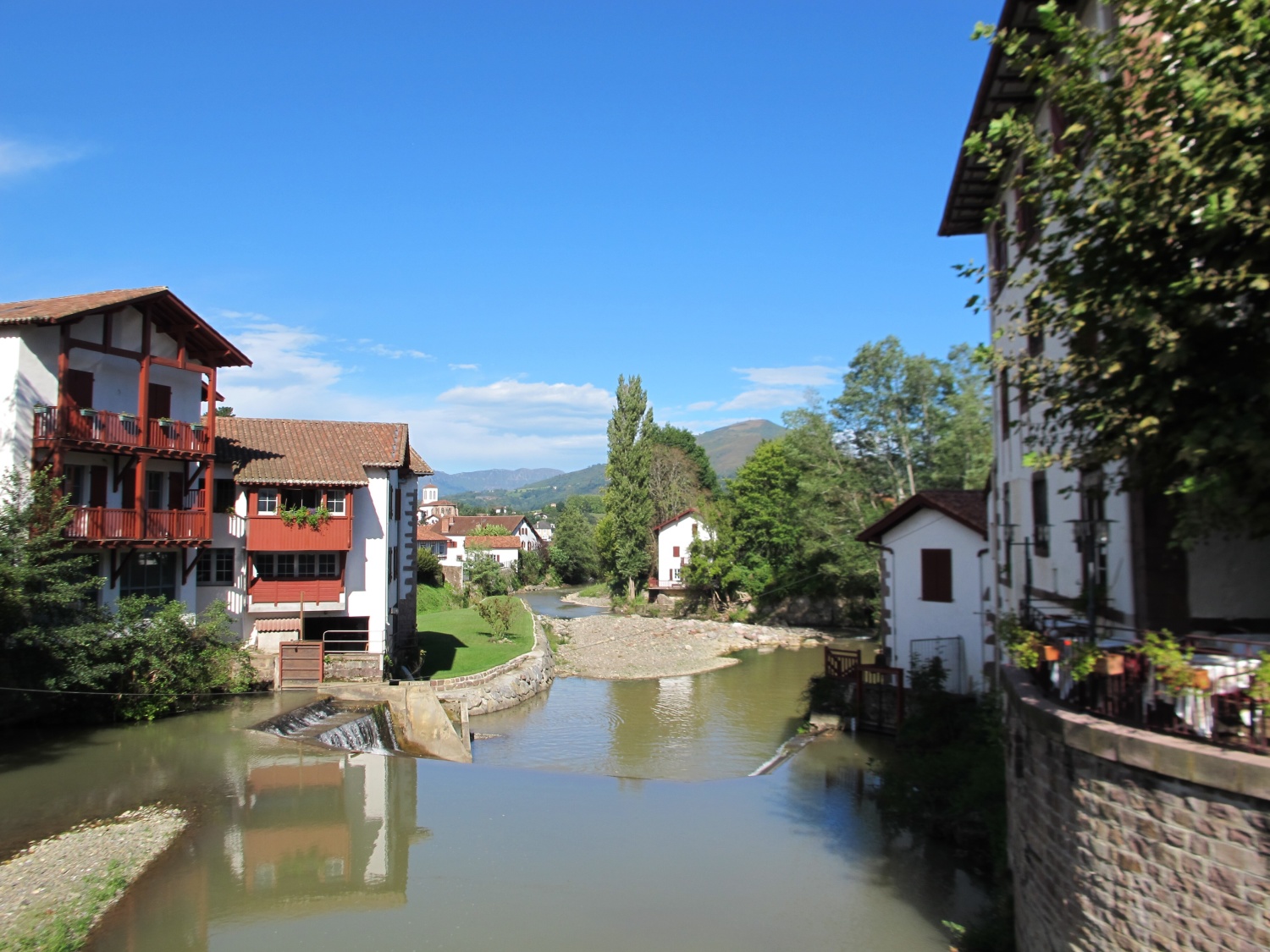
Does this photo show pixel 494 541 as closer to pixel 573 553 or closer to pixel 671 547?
pixel 573 553

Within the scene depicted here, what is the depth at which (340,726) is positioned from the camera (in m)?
20.0

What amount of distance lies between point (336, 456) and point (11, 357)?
874 cm

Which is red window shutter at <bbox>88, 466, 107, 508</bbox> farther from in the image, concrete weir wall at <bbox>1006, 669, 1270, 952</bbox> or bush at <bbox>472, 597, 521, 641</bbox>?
concrete weir wall at <bbox>1006, 669, 1270, 952</bbox>

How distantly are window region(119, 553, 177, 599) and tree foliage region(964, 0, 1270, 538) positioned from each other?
72.1ft

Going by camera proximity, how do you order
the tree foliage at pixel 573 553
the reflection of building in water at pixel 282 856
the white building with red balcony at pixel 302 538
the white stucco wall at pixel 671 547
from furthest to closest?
the tree foliage at pixel 573 553 < the white stucco wall at pixel 671 547 < the white building with red balcony at pixel 302 538 < the reflection of building in water at pixel 282 856

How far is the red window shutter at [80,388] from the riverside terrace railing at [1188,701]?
71.9 ft

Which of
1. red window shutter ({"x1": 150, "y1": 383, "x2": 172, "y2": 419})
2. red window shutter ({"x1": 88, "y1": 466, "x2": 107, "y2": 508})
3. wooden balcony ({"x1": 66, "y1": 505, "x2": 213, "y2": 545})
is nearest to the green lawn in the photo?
wooden balcony ({"x1": 66, "y1": 505, "x2": 213, "y2": 545})

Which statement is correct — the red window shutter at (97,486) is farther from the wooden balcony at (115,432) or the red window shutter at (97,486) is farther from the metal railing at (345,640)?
the metal railing at (345,640)

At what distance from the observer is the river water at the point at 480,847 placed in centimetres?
1134

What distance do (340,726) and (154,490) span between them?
8904 mm

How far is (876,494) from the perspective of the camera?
1671 inches

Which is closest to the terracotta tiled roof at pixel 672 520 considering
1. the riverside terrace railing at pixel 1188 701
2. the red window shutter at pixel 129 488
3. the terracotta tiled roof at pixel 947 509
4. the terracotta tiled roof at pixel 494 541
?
the terracotta tiled roof at pixel 494 541

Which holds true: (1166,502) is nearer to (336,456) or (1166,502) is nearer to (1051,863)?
(1051,863)

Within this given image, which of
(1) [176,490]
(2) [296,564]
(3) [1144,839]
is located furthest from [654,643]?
(3) [1144,839]
